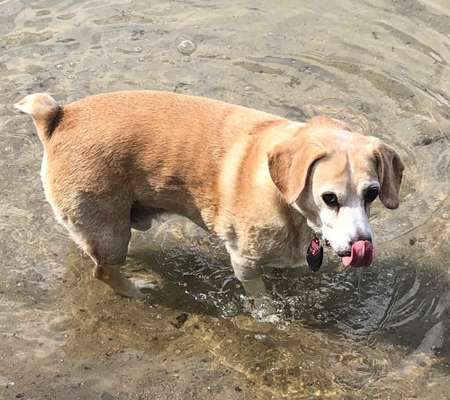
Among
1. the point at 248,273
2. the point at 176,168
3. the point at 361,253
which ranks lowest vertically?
the point at 248,273

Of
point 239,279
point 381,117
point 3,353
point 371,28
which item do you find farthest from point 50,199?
point 371,28

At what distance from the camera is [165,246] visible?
5883mm

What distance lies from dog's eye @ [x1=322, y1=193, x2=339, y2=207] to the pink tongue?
0.87 feet

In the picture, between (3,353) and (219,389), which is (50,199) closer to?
(3,353)

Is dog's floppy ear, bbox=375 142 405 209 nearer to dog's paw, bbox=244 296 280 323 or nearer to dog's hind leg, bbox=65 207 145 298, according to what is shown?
dog's paw, bbox=244 296 280 323

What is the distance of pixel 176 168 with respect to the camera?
4.77m

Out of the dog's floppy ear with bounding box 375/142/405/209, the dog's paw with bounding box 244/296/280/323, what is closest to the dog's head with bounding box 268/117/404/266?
the dog's floppy ear with bounding box 375/142/405/209

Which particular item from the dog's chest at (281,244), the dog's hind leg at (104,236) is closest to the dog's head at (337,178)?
the dog's chest at (281,244)

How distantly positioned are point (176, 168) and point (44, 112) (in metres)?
0.93

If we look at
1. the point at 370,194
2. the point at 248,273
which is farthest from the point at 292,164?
the point at 248,273

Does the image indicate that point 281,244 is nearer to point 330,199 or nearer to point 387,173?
point 330,199

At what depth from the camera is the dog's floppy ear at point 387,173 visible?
168 inches

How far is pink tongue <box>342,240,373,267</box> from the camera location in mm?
4094

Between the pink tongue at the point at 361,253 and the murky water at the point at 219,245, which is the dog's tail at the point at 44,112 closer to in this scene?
the murky water at the point at 219,245
